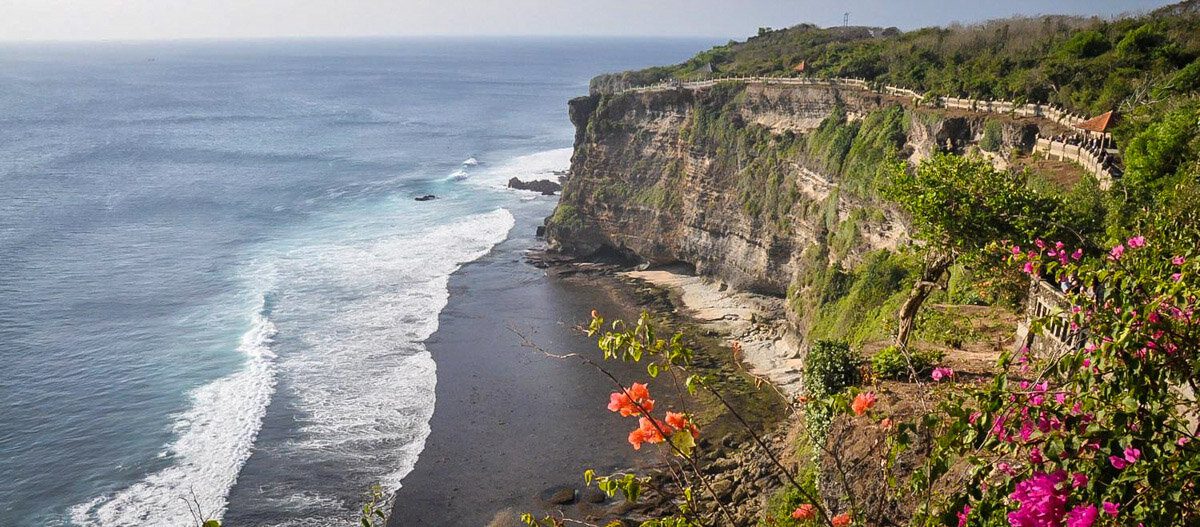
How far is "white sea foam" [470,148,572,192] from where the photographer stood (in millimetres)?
90938

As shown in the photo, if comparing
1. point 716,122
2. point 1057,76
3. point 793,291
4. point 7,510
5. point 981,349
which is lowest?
point 7,510

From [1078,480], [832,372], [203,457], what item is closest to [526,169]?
[203,457]

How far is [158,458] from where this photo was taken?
35.1m

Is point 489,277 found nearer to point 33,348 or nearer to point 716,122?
point 716,122

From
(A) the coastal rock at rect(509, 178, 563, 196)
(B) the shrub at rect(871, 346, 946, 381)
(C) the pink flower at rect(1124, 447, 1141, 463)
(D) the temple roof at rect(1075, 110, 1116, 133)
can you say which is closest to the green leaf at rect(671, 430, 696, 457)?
(C) the pink flower at rect(1124, 447, 1141, 463)

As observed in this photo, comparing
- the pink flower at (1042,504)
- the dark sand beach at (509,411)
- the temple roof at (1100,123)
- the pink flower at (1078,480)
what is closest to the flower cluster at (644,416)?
the pink flower at (1042,504)

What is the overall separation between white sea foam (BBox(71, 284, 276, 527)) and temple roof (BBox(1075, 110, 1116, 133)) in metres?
35.6

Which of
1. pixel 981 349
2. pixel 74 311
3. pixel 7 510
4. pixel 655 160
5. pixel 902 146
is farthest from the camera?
pixel 655 160

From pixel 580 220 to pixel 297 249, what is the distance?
69.6ft

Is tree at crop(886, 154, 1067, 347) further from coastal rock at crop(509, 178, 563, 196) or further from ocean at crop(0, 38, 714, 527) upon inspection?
coastal rock at crop(509, 178, 563, 196)

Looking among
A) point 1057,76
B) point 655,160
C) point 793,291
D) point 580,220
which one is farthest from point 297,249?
point 1057,76

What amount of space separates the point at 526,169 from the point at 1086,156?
67717mm

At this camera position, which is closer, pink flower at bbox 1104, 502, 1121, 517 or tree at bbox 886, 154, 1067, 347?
pink flower at bbox 1104, 502, 1121, 517

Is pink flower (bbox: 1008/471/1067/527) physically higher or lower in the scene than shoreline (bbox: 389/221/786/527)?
higher
